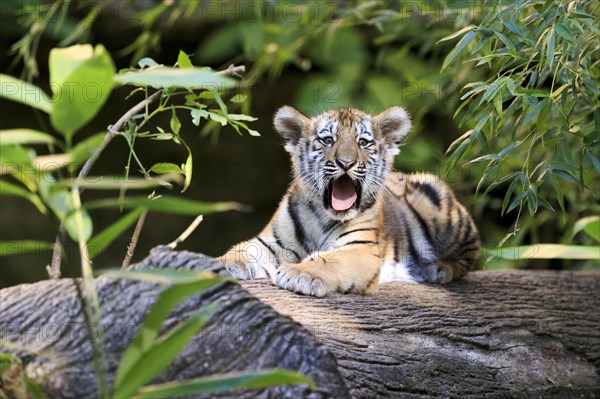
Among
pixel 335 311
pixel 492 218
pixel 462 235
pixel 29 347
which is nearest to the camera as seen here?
pixel 29 347

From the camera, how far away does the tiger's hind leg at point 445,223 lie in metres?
3.56

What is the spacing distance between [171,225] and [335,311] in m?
3.70

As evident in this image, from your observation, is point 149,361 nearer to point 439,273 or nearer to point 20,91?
point 20,91

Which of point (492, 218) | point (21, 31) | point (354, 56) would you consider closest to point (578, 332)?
point (354, 56)

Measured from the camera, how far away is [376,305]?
102 inches

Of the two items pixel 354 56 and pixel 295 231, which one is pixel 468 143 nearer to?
pixel 295 231

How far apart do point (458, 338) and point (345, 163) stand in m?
0.84

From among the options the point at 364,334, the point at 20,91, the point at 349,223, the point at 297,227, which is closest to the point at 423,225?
the point at 349,223

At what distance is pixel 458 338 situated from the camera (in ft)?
8.23

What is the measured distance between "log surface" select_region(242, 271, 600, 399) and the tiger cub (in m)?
0.17

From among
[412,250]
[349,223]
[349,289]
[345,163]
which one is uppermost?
[345,163]

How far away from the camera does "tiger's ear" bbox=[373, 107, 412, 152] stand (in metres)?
3.34

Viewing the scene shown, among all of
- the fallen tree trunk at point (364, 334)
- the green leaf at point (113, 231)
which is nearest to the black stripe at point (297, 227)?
the fallen tree trunk at point (364, 334)

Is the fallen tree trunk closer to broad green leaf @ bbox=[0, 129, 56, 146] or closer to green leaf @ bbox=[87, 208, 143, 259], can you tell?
green leaf @ bbox=[87, 208, 143, 259]
